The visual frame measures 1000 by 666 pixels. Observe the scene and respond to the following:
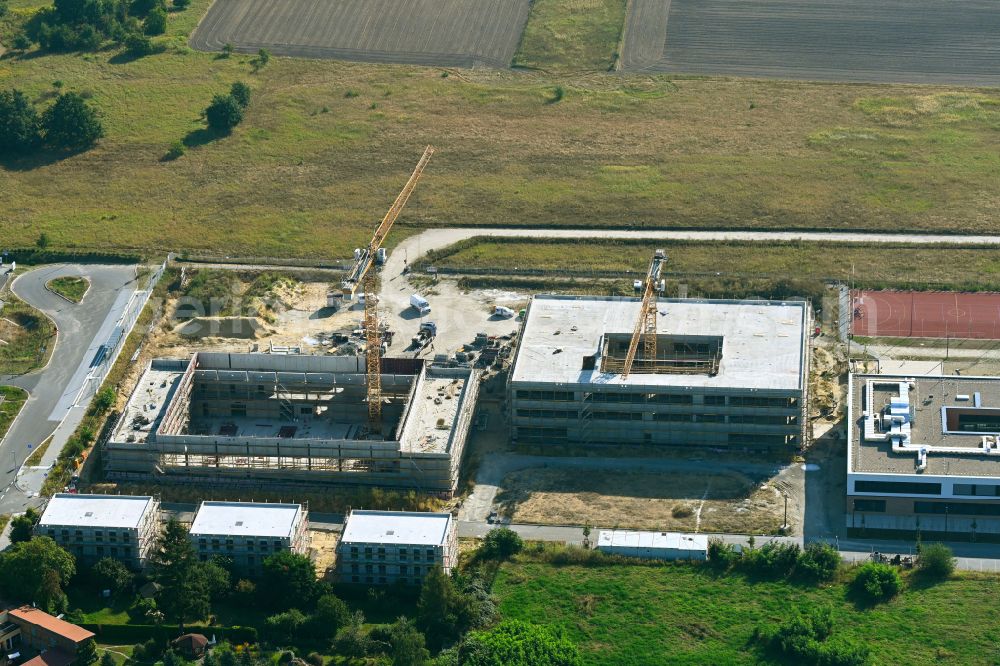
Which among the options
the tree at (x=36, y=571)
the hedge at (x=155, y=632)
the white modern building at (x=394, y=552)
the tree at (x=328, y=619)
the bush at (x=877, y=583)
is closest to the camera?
the tree at (x=328, y=619)

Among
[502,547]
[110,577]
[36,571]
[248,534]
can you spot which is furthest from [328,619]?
[36,571]

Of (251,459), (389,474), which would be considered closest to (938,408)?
(389,474)

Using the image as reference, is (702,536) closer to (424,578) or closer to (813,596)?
(813,596)

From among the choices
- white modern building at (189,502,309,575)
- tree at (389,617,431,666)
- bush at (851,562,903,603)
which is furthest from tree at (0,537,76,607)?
bush at (851,562,903,603)

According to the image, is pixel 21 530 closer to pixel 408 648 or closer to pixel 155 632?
pixel 155 632

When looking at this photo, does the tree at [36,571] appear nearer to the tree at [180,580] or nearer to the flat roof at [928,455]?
the tree at [180,580]

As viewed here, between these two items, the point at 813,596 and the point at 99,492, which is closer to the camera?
the point at 813,596

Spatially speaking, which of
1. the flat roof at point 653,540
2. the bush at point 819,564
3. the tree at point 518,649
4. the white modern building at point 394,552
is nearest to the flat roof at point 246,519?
the white modern building at point 394,552
